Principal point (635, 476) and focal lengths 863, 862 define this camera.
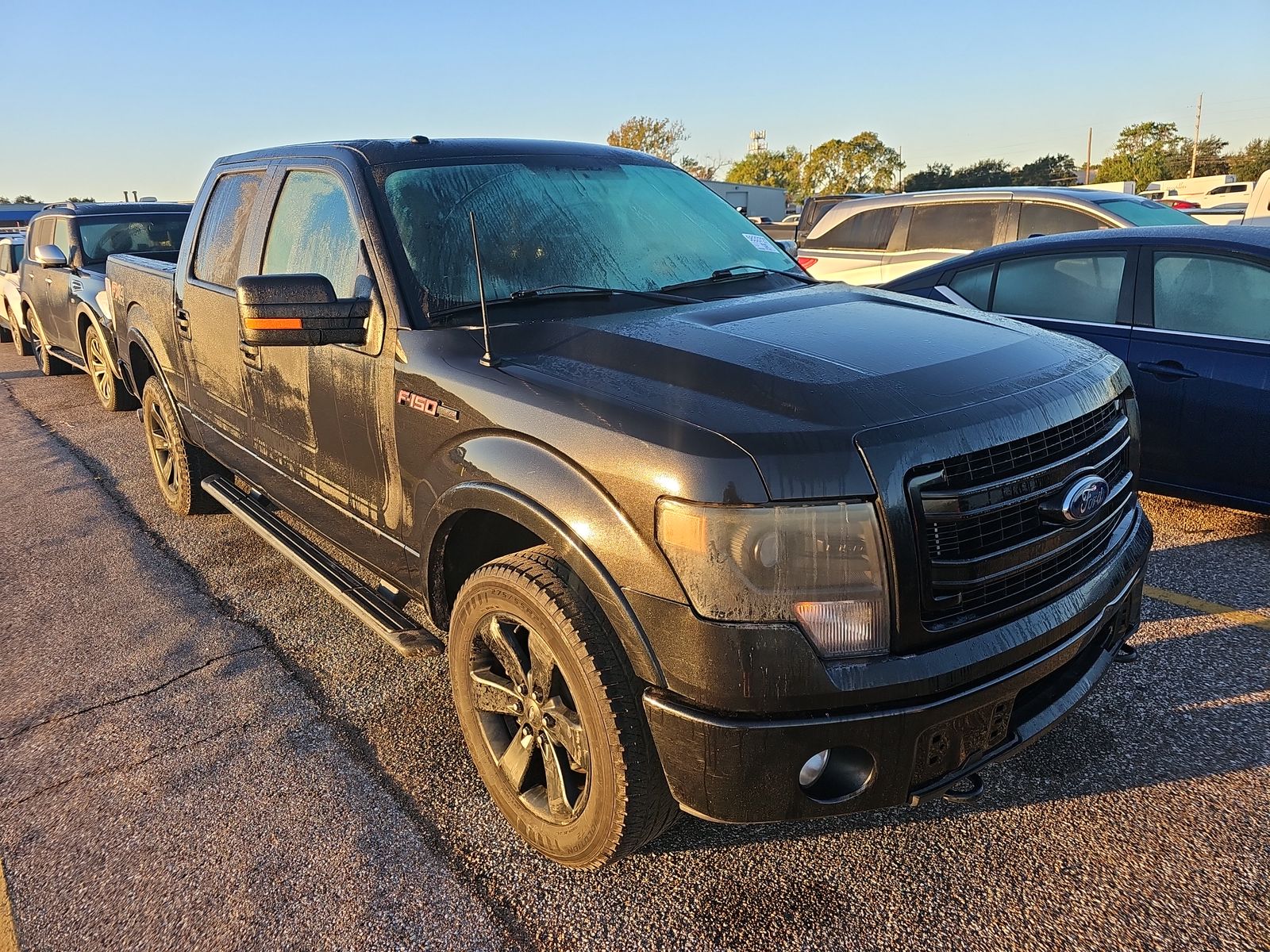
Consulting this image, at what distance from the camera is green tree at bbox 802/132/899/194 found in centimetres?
6906

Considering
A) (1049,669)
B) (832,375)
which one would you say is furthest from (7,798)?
(1049,669)

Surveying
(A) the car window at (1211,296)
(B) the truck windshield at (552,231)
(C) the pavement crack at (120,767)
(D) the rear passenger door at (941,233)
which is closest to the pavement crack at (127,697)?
(C) the pavement crack at (120,767)

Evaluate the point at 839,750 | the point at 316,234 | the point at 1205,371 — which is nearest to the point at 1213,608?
the point at 1205,371

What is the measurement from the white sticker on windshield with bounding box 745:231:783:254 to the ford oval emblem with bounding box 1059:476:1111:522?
176 centimetres

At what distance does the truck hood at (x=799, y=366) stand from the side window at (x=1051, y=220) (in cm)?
555

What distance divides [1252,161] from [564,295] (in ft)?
210

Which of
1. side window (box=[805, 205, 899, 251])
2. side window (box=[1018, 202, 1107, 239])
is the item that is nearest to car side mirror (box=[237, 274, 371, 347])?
side window (box=[1018, 202, 1107, 239])

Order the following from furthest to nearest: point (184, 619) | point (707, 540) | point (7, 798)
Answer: point (184, 619), point (7, 798), point (707, 540)

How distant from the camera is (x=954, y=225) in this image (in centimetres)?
838

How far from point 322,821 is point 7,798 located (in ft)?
Result: 3.53

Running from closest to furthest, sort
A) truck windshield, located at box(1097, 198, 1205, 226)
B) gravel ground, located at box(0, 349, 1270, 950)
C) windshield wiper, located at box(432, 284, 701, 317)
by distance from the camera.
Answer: gravel ground, located at box(0, 349, 1270, 950)
windshield wiper, located at box(432, 284, 701, 317)
truck windshield, located at box(1097, 198, 1205, 226)

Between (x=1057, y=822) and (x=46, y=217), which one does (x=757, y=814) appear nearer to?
(x=1057, y=822)

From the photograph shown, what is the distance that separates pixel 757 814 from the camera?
1.93m

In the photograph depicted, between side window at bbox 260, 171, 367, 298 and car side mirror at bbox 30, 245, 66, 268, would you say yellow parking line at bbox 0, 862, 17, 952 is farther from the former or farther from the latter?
car side mirror at bbox 30, 245, 66, 268
